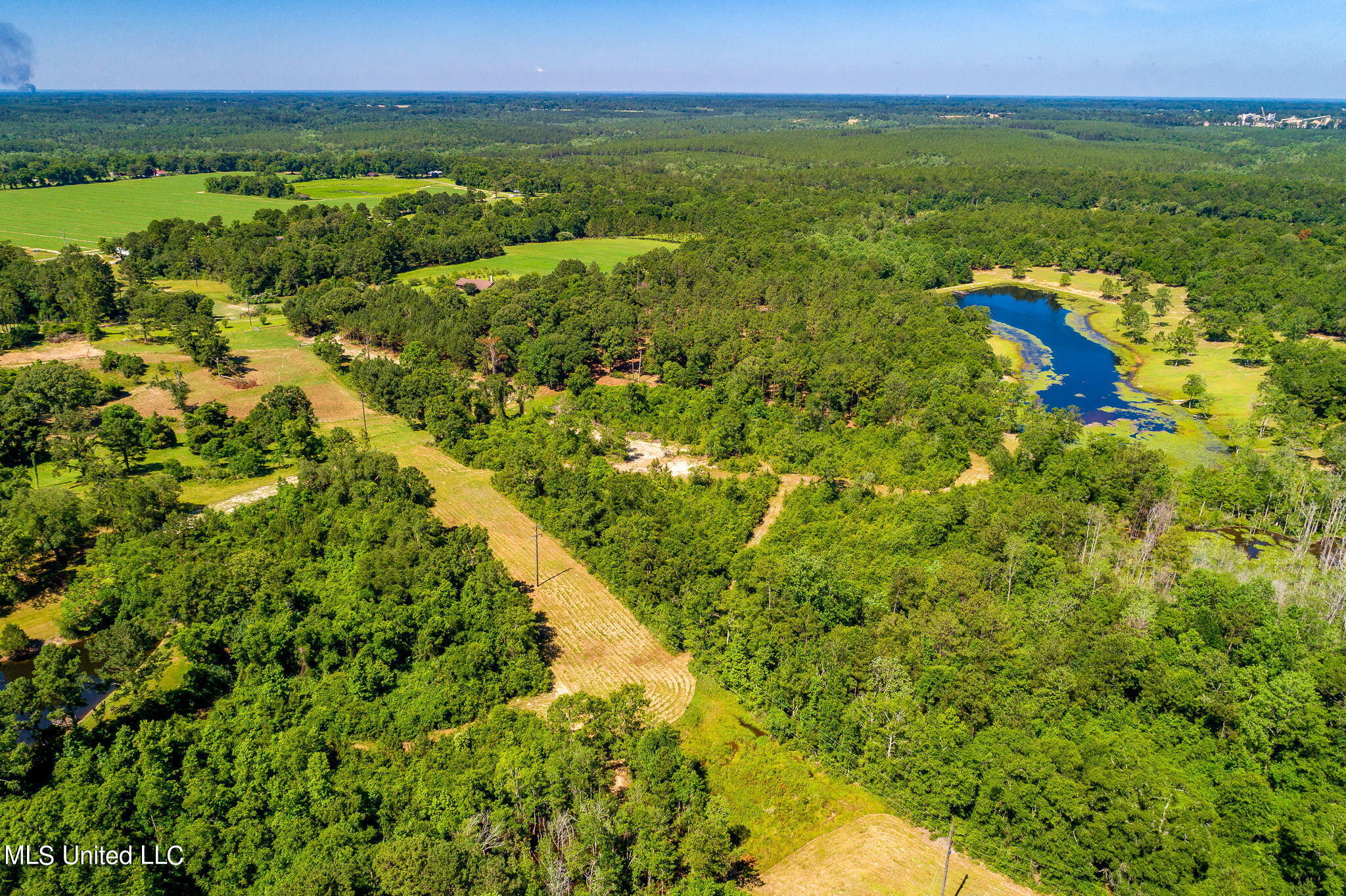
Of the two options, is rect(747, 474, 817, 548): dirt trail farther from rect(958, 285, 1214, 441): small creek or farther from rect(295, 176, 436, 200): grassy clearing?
rect(295, 176, 436, 200): grassy clearing

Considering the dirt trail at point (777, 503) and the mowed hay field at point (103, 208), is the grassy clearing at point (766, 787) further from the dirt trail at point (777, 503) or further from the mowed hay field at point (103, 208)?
the mowed hay field at point (103, 208)

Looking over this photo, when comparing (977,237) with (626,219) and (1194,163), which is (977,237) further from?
(1194,163)

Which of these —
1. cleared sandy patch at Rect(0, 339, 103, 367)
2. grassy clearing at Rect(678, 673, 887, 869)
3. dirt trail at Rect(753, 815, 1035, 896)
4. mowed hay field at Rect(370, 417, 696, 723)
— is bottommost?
dirt trail at Rect(753, 815, 1035, 896)

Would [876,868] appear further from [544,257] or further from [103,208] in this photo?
[103,208]

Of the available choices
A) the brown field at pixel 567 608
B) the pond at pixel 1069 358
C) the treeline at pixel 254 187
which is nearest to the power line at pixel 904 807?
the brown field at pixel 567 608

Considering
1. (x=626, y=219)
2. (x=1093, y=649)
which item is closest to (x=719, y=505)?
(x=1093, y=649)

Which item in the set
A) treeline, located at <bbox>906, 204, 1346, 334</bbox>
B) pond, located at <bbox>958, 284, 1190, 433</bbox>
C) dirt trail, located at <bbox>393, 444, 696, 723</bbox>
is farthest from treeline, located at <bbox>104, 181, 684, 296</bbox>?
pond, located at <bbox>958, 284, 1190, 433</bbox>
